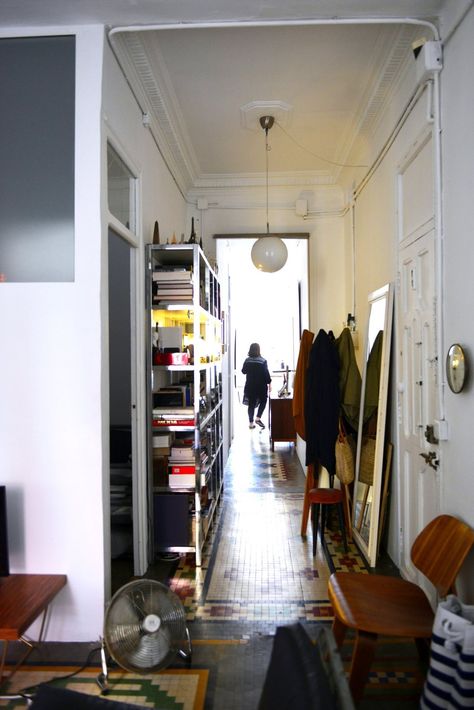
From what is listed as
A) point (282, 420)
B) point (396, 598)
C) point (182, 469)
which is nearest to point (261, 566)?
point (182, 469)

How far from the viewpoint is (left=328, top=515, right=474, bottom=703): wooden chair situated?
2.04 metres

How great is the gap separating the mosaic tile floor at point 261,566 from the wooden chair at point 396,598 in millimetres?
726

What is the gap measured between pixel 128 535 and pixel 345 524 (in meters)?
1.81

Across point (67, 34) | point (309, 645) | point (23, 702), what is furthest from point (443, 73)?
point (23, 702)

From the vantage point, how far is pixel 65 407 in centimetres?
267

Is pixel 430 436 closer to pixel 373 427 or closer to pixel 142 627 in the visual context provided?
pixel 373 427

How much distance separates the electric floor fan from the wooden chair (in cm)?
75

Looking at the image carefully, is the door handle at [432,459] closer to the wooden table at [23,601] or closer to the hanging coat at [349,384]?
the hanging coat at [349,384]

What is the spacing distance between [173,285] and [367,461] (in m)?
2.04

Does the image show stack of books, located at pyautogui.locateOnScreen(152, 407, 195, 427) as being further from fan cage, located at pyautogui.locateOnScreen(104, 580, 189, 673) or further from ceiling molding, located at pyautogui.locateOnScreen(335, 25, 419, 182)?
ceiling molding, located at pyautogui.locateOnScreen(335, 25, 419, 182)

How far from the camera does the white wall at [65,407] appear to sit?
8.71ft

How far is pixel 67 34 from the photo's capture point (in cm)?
269

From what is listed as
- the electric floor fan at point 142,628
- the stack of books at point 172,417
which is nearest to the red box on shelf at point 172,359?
the stack of books at point 172,417

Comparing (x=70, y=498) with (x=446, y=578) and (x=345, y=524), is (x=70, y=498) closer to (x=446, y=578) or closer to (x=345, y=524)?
(x=446, y=578)
